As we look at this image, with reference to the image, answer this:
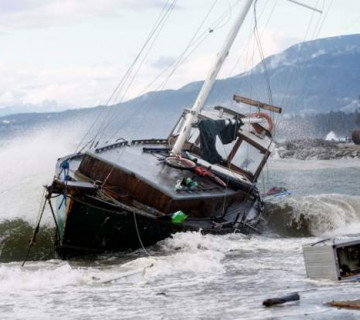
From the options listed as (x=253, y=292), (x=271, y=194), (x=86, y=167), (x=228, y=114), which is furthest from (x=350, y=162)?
(x=253, y=292)

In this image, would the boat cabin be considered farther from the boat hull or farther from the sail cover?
the boat hull

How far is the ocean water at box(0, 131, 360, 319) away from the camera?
11102 millimetres

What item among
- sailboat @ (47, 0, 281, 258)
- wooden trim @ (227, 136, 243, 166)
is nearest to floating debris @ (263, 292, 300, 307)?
sailboat @ (47, 0, 281, 258)

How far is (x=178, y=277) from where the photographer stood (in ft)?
46.2

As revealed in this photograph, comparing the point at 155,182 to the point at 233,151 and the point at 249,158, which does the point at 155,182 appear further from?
the point at 249,158

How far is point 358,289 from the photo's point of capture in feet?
37.3

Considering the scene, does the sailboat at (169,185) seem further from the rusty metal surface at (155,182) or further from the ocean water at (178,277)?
the ocean water at (178,277)

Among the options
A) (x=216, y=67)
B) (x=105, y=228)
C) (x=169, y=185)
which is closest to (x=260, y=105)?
(x=216, y=67)

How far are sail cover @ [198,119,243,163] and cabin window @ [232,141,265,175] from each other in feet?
3.60

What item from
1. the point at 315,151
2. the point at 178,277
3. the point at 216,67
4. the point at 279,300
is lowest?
the point at 279,300

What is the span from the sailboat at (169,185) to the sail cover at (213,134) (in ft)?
0.10

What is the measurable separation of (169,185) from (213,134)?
315cm

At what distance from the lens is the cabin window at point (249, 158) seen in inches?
862

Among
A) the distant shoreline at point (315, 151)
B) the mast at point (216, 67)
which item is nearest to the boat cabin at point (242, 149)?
the mast at point (216, 67)
